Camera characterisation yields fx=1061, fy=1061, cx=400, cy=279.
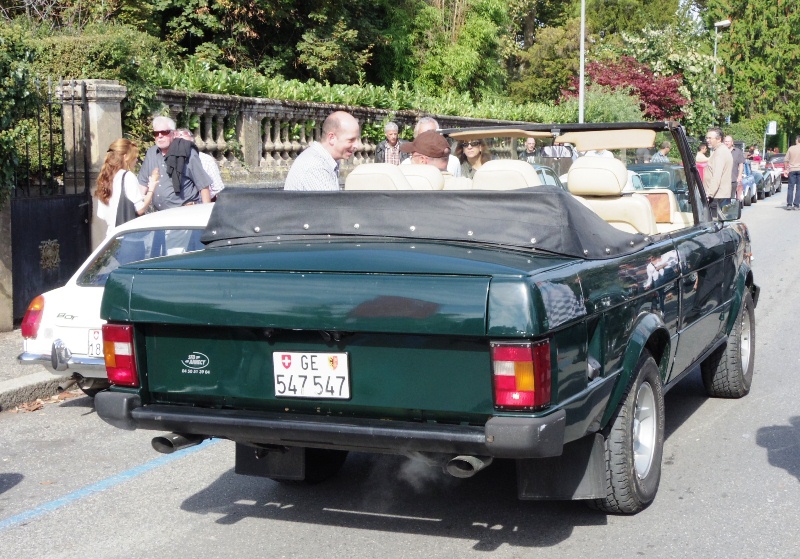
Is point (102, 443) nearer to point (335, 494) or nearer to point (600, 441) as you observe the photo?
point (335, 494)

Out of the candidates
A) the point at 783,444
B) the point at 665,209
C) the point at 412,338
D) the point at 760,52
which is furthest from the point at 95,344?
the point at 760,52

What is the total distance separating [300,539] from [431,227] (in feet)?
5.20

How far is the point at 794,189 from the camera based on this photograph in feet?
93.6

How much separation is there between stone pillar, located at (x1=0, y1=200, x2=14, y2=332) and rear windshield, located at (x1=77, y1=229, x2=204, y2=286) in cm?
329

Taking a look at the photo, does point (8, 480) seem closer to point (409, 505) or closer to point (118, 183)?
point (409, 505)

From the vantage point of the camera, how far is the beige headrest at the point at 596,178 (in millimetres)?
6125

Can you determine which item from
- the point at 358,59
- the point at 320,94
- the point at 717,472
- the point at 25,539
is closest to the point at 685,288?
the point at 717,472

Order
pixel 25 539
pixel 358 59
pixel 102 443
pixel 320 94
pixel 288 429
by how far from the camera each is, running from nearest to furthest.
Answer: pixel 288 429, pixel 25 539, pixel 102 443, pixel 320 94, pixel 358 59

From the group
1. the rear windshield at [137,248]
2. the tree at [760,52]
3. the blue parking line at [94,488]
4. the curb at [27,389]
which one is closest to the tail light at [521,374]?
the blue parking line at [94,488]

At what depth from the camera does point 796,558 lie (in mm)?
4633

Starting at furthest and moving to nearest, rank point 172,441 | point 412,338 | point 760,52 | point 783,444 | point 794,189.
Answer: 1. point 760,52
2. point 794,189
3. point 783,444
4. point 172,441
5. point 412,338

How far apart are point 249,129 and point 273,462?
9.85 meters

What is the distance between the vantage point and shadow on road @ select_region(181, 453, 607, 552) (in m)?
5.06

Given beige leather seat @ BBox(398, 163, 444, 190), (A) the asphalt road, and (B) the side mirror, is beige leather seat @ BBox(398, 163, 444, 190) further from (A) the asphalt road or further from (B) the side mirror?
(B) the side mirror
